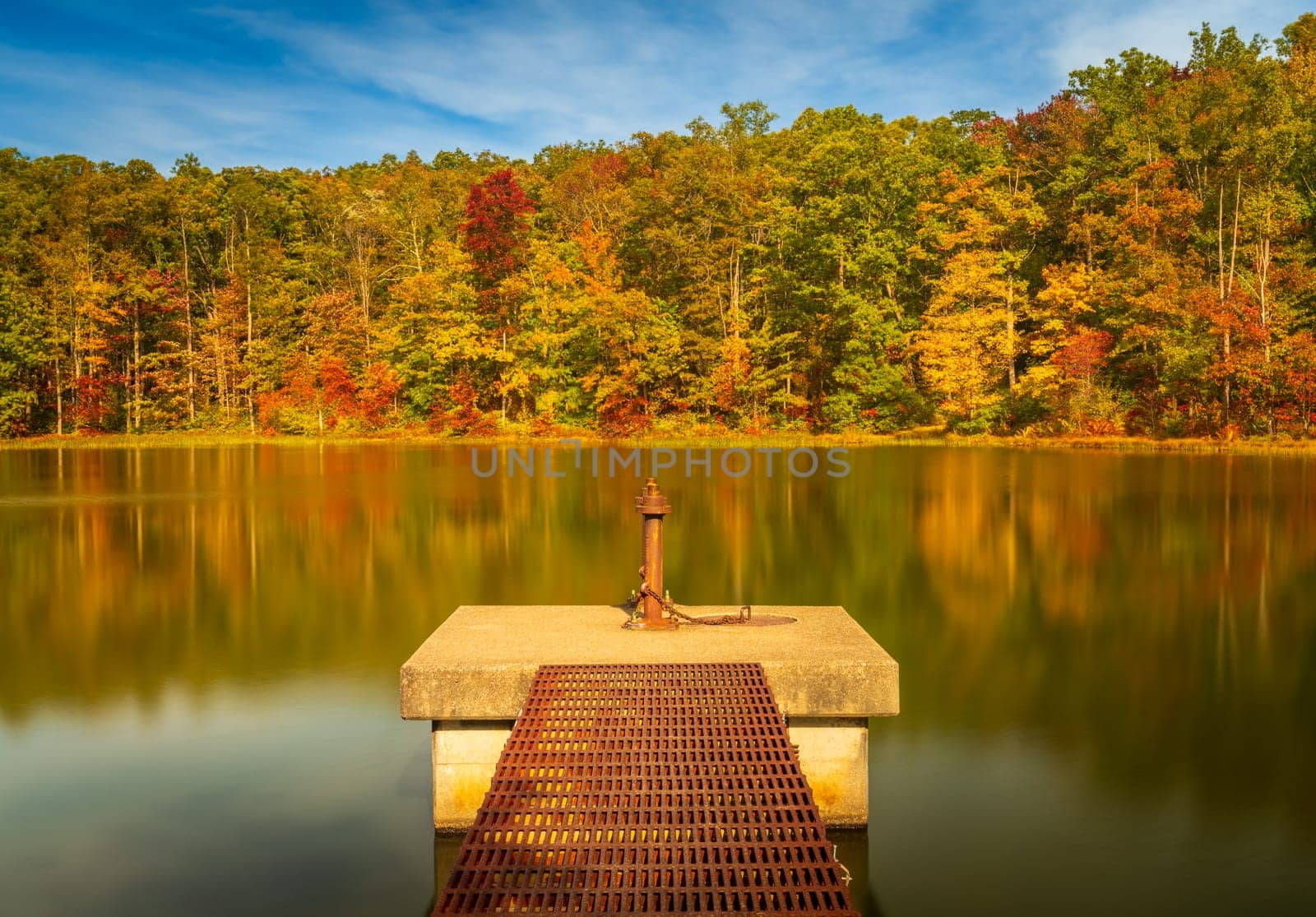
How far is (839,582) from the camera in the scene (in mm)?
14398

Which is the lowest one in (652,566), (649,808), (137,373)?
(649,808)

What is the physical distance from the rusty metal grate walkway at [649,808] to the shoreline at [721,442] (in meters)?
33.2

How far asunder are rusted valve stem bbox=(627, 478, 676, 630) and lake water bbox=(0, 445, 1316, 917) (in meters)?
1.84

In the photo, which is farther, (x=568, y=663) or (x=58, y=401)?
(x=58, y=401)

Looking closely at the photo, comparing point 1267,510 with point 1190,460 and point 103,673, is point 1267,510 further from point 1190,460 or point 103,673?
point 103,673

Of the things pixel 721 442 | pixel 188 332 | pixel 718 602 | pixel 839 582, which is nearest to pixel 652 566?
pixel 718 602

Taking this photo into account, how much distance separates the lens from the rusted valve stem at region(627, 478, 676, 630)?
7.50 meters

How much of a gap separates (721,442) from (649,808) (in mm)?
38054

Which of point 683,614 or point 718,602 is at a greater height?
point 683,614

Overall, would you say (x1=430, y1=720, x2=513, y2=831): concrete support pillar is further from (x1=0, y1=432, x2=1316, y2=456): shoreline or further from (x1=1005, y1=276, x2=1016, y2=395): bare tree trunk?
(x1=1005, y1=276, x2=1016, y2=395): bare tree trunk

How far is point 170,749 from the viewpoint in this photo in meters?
8.17

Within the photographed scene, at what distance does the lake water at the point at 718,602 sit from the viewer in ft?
20.1

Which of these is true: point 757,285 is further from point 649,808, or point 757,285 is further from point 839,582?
point 649,808

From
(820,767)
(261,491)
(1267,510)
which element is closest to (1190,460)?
(1267,510)
